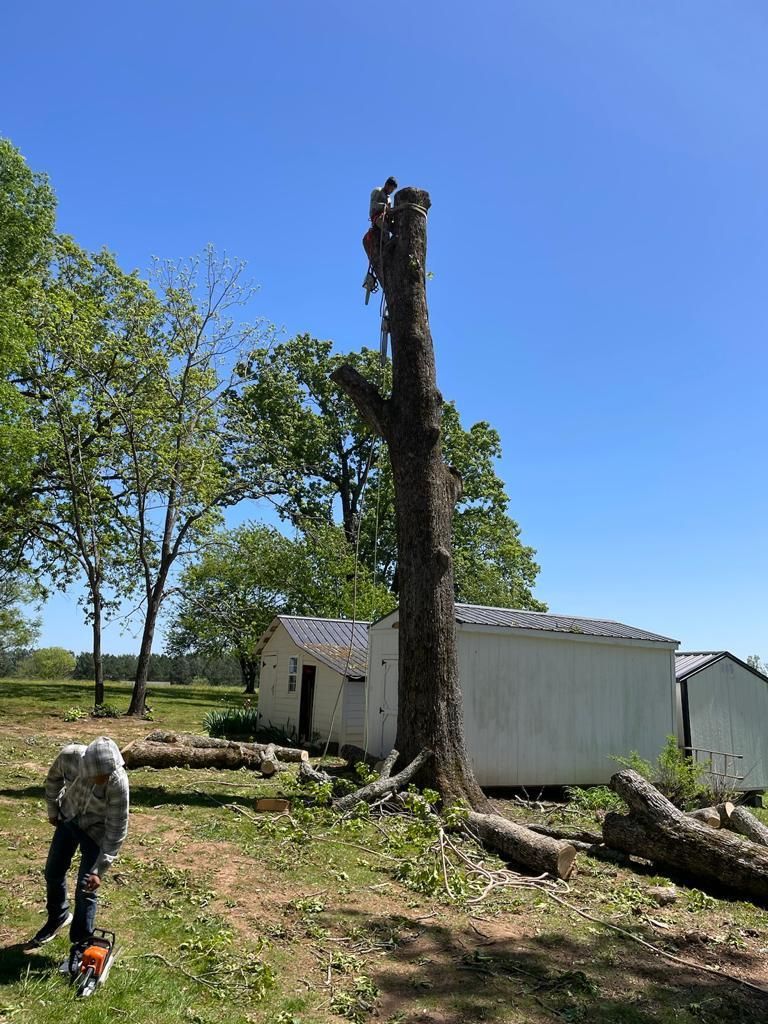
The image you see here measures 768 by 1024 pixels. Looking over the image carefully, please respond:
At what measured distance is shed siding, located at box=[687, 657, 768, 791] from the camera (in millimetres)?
16062

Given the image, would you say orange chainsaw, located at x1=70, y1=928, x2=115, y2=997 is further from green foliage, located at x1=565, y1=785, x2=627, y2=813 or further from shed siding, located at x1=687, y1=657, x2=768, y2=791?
shed siding, located at x1=687, y1=657, x2=768, y2=791

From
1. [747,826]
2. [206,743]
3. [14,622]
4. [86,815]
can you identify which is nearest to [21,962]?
[86,815]

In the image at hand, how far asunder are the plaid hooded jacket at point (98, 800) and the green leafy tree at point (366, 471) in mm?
26523

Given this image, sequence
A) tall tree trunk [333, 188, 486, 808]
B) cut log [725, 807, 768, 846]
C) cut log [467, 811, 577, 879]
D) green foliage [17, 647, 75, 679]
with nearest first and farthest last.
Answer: cut log [467, 811, 577, 879], tall tree trunk [333, 188, 486, 808], cut log [725, 807, 768, 846], green foliage [17, 647, 75, 679]

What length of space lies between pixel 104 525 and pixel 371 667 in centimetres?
1167

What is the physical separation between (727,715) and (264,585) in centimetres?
1720

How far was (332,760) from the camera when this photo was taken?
1574cm

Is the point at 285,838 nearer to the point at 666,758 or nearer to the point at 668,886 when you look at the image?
the point at 668,886

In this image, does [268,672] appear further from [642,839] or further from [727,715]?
[642,839]

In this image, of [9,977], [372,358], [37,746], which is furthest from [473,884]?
[372,358]

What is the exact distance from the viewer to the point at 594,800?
12.3m

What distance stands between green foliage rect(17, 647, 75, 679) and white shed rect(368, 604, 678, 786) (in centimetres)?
4790

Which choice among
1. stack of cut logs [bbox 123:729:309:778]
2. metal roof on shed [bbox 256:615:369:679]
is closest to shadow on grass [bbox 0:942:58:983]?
stack of cut logs [bbox 123:729:309:778]

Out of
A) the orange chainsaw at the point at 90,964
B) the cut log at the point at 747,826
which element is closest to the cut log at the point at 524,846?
the cut log at the point at 747,826
